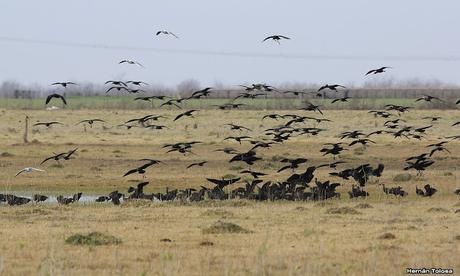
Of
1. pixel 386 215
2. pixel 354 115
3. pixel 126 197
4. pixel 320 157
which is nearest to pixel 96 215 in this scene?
pixel 126 197

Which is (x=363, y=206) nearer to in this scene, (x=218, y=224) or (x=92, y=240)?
(x=218, y=224)

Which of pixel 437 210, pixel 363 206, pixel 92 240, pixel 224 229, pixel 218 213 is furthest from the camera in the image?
pixel 363 206

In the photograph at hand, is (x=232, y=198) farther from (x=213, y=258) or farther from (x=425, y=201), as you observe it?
(x=213, y=258)

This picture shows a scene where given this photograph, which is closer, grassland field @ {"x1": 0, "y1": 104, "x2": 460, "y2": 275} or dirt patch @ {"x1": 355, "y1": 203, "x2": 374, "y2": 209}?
grassland field @ {"x1": 0, "y1": 104, "x2": 460, "y2": 275}

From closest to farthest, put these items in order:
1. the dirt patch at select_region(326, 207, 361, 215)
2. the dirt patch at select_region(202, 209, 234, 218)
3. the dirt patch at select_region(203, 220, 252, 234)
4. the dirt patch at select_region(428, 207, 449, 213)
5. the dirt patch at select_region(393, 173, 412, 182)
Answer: the dirt patch at select_region(203, 220, 252, 234), the dirt patch at select_region(202, 209, 234, 218), the dirt patch at select_region(326, 207, 361, 215), the dirt patch at select_region(428, 207, 449, 213), the dirt patch at select_region(393, 173, 412, 182)

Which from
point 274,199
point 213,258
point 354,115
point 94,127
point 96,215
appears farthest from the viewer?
point 354,115

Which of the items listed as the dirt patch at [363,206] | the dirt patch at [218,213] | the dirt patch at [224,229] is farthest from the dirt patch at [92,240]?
the dirt patch at [363,206]

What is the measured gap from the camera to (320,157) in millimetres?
41719

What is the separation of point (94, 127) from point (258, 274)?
51.4 m

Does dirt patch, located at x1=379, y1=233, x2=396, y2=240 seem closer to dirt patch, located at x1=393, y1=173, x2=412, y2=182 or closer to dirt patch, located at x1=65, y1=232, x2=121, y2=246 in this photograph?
dirt patch, located at x1=65, y1=232, x2=121, y2=246

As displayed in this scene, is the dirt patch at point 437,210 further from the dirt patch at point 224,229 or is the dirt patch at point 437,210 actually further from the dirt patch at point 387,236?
the dirt patch at point 224,229

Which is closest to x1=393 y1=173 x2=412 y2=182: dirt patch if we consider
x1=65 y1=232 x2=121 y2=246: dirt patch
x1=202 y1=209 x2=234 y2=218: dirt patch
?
x1=202 y1=209 x2=234 y2=218: dirt patch

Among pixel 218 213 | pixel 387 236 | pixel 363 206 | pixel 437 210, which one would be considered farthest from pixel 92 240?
pixel 437 210

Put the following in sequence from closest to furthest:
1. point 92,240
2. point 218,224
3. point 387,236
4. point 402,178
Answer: point 92,240
point 387,236
point 218,224
point 402,178
